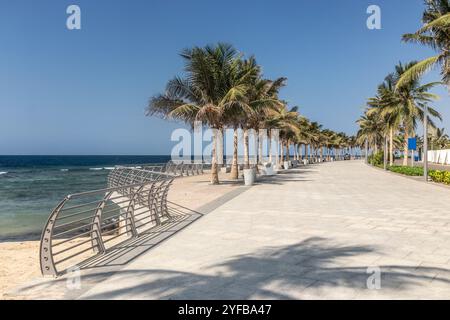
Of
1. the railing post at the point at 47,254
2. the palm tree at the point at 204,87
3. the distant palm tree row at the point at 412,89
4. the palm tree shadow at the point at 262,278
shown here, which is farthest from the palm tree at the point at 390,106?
the railing post at the point at 47,254

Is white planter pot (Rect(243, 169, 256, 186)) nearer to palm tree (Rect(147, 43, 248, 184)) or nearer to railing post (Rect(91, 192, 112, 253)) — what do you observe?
palm tree (Rect(147, 43, 248, 184))

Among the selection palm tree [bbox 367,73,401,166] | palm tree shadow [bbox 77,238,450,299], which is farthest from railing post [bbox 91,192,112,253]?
palm tree [bbox 367,73,401,166]

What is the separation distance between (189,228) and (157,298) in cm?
400

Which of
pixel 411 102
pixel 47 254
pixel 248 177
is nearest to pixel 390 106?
pixel 411 102

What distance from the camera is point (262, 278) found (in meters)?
4.73

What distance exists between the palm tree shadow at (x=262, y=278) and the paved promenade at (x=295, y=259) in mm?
12

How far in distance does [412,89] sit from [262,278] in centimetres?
3502

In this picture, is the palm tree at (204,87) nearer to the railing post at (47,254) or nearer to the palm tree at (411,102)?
the railing post at (47,254)

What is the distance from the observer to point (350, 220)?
8.94 meters

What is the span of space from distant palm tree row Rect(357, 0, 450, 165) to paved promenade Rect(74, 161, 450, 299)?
11232 millimetres
